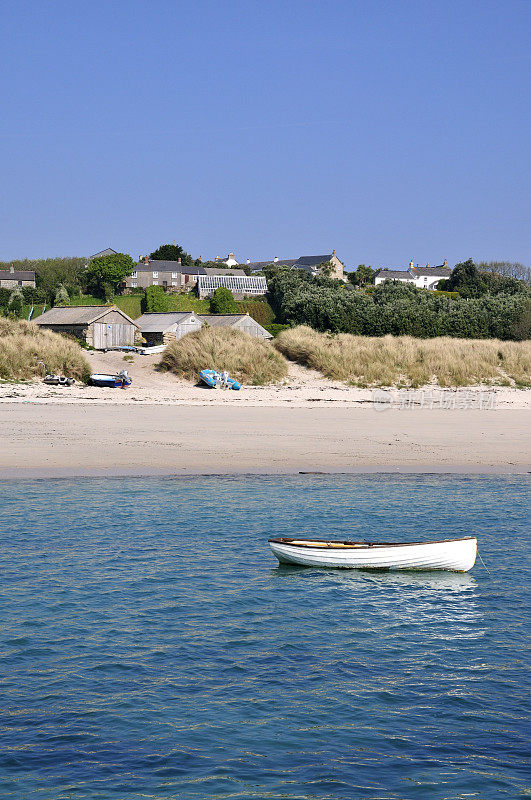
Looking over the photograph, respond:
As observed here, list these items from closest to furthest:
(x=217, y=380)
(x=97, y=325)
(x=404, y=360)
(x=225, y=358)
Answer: (x=217, y=380)
(x=225, y=358)
(x=404, y=360)
(x=97, y=325)

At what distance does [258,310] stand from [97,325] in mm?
40539

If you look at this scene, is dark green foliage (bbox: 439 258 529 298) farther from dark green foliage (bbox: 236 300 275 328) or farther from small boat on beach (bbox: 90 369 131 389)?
small boat on beach (bbox: 90 369 131 389)

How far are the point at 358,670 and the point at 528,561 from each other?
588 centimetres

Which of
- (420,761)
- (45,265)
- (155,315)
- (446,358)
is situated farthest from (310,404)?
(45,265)

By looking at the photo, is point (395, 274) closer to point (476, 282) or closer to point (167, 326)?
point (476, 282)

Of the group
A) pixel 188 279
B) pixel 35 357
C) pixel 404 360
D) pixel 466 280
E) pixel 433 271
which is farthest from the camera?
pixel 433 271

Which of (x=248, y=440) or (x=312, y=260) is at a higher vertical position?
(x=312, y=260)

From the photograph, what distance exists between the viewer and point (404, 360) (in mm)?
41781

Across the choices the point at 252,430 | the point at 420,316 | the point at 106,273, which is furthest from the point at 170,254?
the point at 252,430

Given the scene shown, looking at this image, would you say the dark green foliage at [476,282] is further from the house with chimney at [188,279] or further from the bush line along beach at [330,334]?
the house with chimney at [188,279]

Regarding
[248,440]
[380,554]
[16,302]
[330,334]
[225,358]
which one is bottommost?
[380,554]

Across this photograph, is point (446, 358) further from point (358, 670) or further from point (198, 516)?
point (358, 670)

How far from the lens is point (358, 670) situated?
1006 cm

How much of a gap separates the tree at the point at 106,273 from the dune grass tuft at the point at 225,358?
64.7 meters
